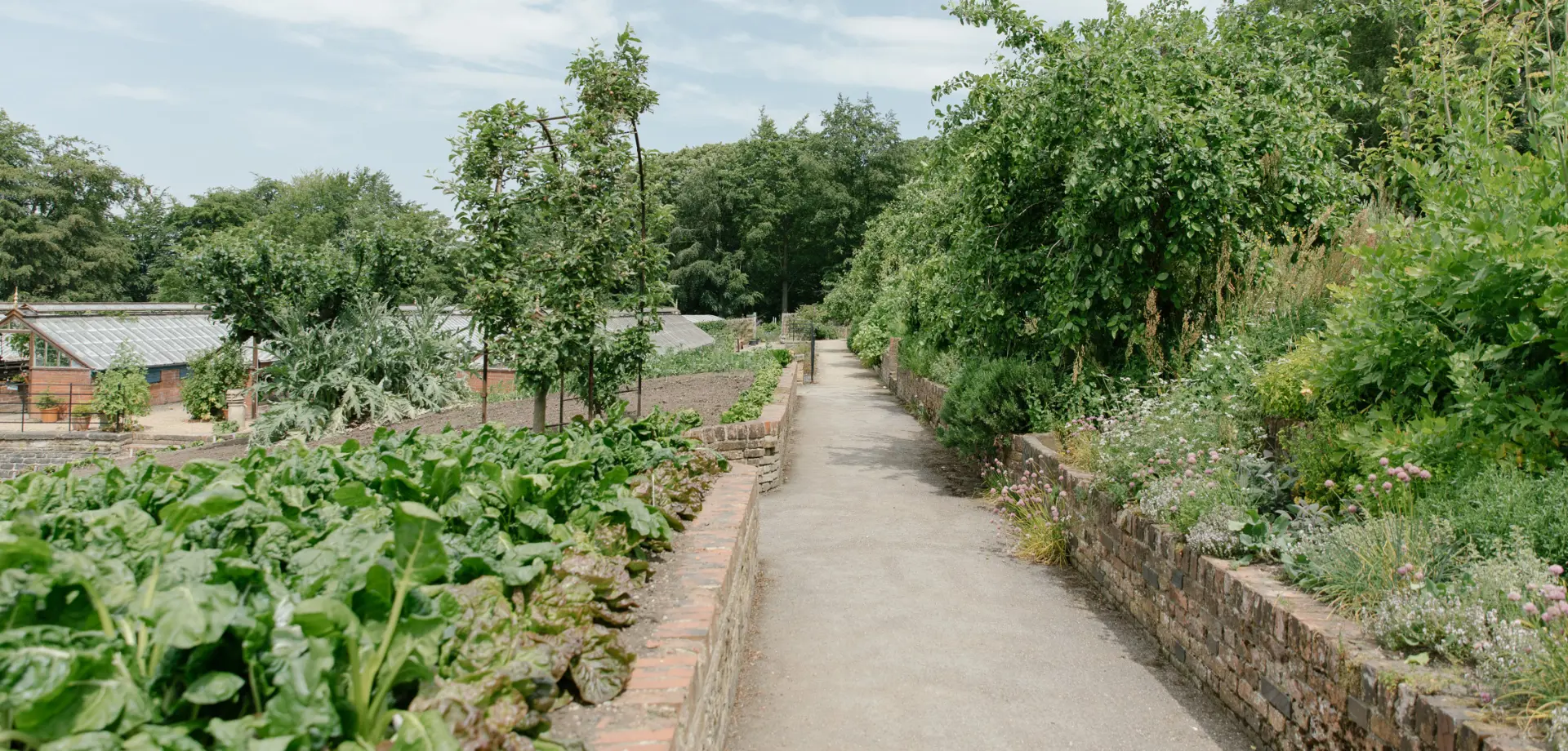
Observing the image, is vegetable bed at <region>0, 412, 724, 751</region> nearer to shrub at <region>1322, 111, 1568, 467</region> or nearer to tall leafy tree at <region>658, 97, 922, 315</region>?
shrub at <region>1322, 111, 1568, 467</region>

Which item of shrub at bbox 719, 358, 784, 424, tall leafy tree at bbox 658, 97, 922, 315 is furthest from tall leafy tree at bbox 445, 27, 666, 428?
tall leafy tree at bbox 658, 97, 922, 315

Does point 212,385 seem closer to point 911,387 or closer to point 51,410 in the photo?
point 51,410

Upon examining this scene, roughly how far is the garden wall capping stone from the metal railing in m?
26.9

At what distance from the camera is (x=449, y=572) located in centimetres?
310

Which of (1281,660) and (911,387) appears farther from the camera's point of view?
(911,387)

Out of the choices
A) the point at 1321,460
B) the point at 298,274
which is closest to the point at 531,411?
the point at 298,274

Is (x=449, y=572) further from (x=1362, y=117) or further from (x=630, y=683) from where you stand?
(x=1362, y=117)

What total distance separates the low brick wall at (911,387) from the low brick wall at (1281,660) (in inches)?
241

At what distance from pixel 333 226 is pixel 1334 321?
71.3 metres

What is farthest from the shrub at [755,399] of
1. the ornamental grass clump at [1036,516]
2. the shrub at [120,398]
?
the shrub at [120,398]

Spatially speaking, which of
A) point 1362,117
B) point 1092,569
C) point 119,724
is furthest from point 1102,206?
point 1362,117

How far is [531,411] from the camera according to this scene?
15.0 m

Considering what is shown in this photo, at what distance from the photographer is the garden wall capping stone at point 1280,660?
3.33 metres

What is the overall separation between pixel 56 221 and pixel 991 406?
60.7m
